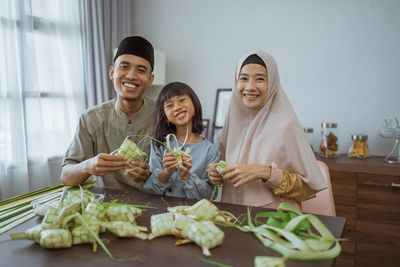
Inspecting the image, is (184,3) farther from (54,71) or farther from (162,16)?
(54,71)

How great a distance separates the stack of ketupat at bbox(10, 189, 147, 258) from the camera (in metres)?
0.96

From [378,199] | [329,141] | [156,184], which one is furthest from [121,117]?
[378,199]

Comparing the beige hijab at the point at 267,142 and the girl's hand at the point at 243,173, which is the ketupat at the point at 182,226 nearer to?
the girl's hand at the point at 243,173

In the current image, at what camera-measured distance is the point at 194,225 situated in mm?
983

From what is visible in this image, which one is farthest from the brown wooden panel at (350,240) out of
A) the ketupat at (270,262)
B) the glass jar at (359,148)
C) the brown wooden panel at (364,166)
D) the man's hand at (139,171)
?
the ketupat at (270,262)

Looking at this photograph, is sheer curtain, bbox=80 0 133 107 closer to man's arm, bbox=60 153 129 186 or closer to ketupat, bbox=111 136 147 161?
man's arm, bbox=60 153 129 186

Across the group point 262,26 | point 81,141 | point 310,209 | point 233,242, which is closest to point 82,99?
point 81,141

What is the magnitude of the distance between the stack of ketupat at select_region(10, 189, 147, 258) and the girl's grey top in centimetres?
50

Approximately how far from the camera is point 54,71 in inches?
134

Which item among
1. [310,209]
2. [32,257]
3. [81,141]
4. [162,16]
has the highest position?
[162,16]

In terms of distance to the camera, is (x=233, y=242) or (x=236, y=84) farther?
(x=236, y=84)

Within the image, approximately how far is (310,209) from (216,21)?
2.79 meters

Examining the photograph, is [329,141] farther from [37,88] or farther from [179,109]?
[37,88]

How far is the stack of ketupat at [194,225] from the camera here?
949 millimetres
